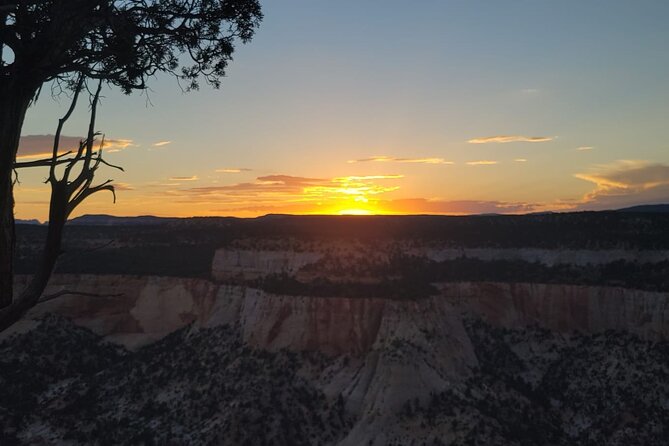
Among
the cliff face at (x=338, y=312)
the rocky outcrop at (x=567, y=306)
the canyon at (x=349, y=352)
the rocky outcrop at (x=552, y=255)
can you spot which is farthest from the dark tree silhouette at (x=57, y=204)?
the rocky outcrop at (x=552, y=255)

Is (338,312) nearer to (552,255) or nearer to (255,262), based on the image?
(255,262)

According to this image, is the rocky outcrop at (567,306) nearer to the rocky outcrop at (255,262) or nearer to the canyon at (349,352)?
the canyon at (349,352)

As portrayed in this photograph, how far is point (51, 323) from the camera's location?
64.8 metres

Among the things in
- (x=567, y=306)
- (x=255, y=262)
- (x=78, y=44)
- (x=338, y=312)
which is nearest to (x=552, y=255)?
(x=567, y=306)

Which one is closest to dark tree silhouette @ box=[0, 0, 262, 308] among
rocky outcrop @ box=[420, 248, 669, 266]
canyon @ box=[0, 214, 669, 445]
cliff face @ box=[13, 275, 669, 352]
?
canyon @ box=[0, 214, 669, 445]

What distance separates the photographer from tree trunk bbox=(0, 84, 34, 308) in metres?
7.94

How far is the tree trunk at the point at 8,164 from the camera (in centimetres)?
794

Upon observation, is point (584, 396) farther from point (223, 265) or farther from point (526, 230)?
point (223, 265)

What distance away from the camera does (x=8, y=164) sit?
795 cm

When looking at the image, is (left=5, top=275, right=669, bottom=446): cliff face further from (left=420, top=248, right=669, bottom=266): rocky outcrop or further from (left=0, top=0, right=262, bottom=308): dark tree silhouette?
(left=0, top=0, right=262, bottom=308): dark tree silhouette

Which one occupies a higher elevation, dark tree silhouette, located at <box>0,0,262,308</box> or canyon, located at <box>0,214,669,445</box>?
dark tree silhouette, located at <box>0,0,262,308</box>

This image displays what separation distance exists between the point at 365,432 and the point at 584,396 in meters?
16.9

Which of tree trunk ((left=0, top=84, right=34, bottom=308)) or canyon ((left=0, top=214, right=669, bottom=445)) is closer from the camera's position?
tree trunk ((left=0, top=84, right=34, bottom=308))

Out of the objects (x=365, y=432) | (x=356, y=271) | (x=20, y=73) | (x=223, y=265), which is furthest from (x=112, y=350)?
(x=20, y=73)
